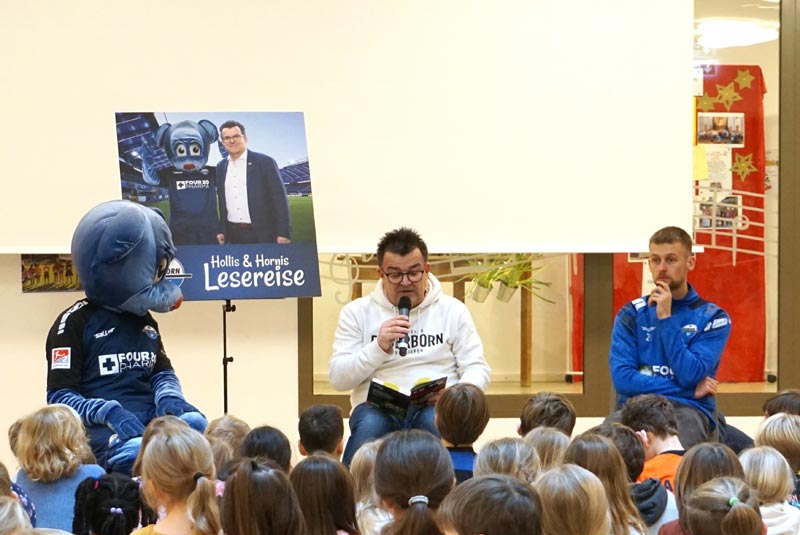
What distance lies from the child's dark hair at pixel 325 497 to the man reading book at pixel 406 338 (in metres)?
1.78

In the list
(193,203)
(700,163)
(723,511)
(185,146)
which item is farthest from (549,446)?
(700,163)

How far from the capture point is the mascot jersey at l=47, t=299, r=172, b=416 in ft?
12.3

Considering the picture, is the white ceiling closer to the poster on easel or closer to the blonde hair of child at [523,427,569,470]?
the poster on easel

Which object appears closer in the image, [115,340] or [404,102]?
[115,340]

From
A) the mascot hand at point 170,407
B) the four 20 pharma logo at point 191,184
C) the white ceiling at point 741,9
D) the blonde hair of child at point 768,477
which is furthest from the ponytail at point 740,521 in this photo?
the white ceiling at point 741,9

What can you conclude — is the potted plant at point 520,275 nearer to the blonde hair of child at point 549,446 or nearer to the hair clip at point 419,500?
the blonde hair of child at point 549,446

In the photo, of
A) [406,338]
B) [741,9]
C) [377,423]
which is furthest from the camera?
[741,9]

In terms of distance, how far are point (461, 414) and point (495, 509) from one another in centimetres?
125

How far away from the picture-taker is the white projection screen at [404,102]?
17.7 ft

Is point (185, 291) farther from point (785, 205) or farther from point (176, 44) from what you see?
point (785, 205)

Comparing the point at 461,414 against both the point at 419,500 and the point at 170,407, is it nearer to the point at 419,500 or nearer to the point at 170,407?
the point at 419,500

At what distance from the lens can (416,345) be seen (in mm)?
4371

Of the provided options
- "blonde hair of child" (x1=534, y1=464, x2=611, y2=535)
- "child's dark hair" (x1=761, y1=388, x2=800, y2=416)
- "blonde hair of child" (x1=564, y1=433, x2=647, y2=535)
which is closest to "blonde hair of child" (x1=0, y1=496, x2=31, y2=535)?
"blonde hair of child" (x1=534, y1=464, x2=611, y2=535)

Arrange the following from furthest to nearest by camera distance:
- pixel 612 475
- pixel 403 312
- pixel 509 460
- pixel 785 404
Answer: pixel 403 312 < pixel 785 404 < pixel 509 460 < pixel 612 475
